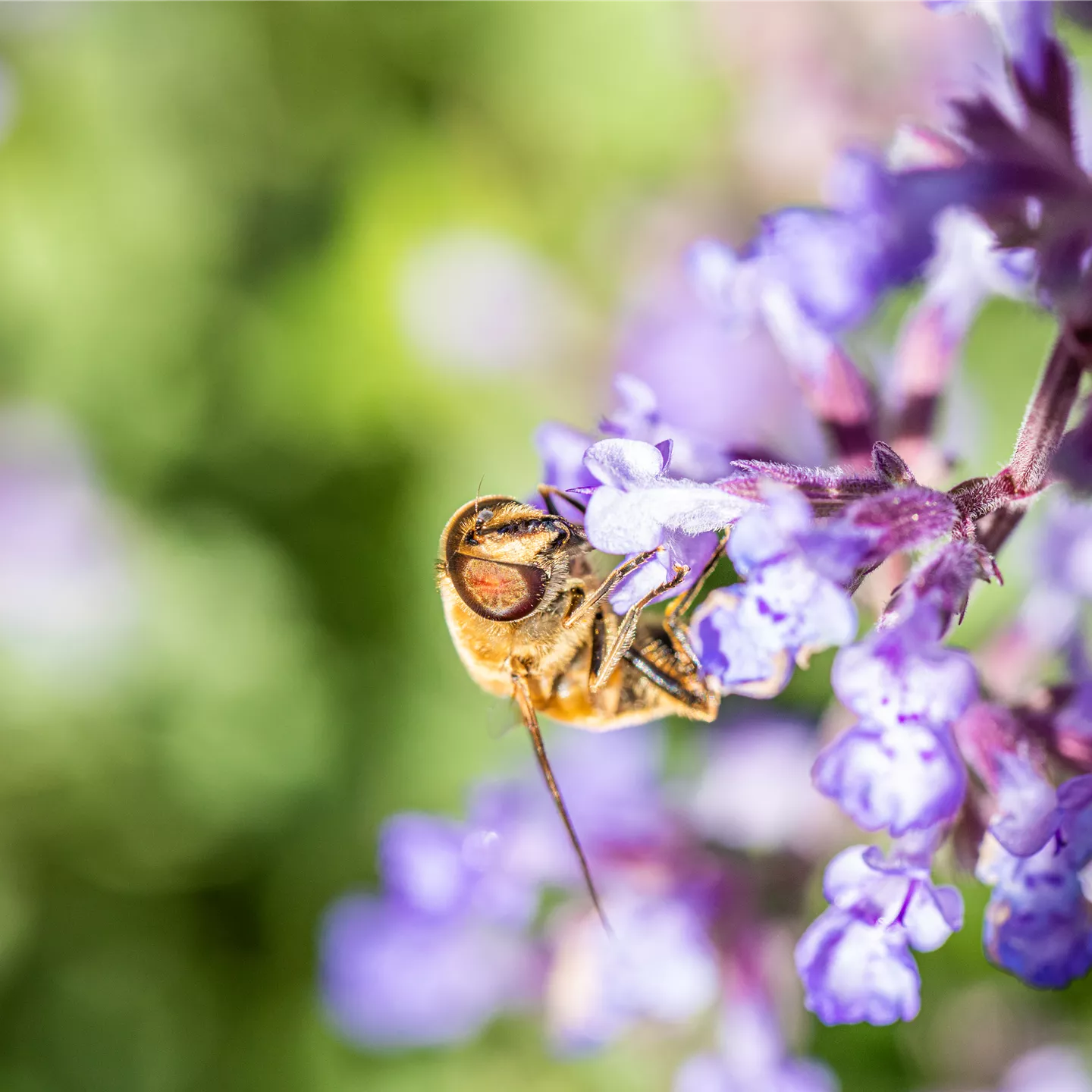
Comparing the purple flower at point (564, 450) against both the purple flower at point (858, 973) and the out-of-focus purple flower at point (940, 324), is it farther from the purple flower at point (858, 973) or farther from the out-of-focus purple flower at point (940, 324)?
the purple flower at point (858, 973)

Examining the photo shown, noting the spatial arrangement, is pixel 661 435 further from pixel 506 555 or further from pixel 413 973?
pixel 413 973

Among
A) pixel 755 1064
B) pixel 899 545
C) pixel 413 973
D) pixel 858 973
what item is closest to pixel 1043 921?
pixel 858 973

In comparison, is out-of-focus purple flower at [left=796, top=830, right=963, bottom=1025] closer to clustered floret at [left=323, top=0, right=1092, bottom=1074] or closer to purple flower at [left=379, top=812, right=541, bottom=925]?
clustered floret at [left=323, top=0, right=1092, bottom=1074]

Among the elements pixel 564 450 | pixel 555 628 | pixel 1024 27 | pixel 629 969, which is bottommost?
pixel 629 969

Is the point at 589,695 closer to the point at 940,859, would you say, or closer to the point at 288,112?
the point at 940,859

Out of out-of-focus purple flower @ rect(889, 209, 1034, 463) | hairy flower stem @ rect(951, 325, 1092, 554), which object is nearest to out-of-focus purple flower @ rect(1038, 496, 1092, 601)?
out-of-focus purple flower @ rect(889, 209, 1034, 463)
